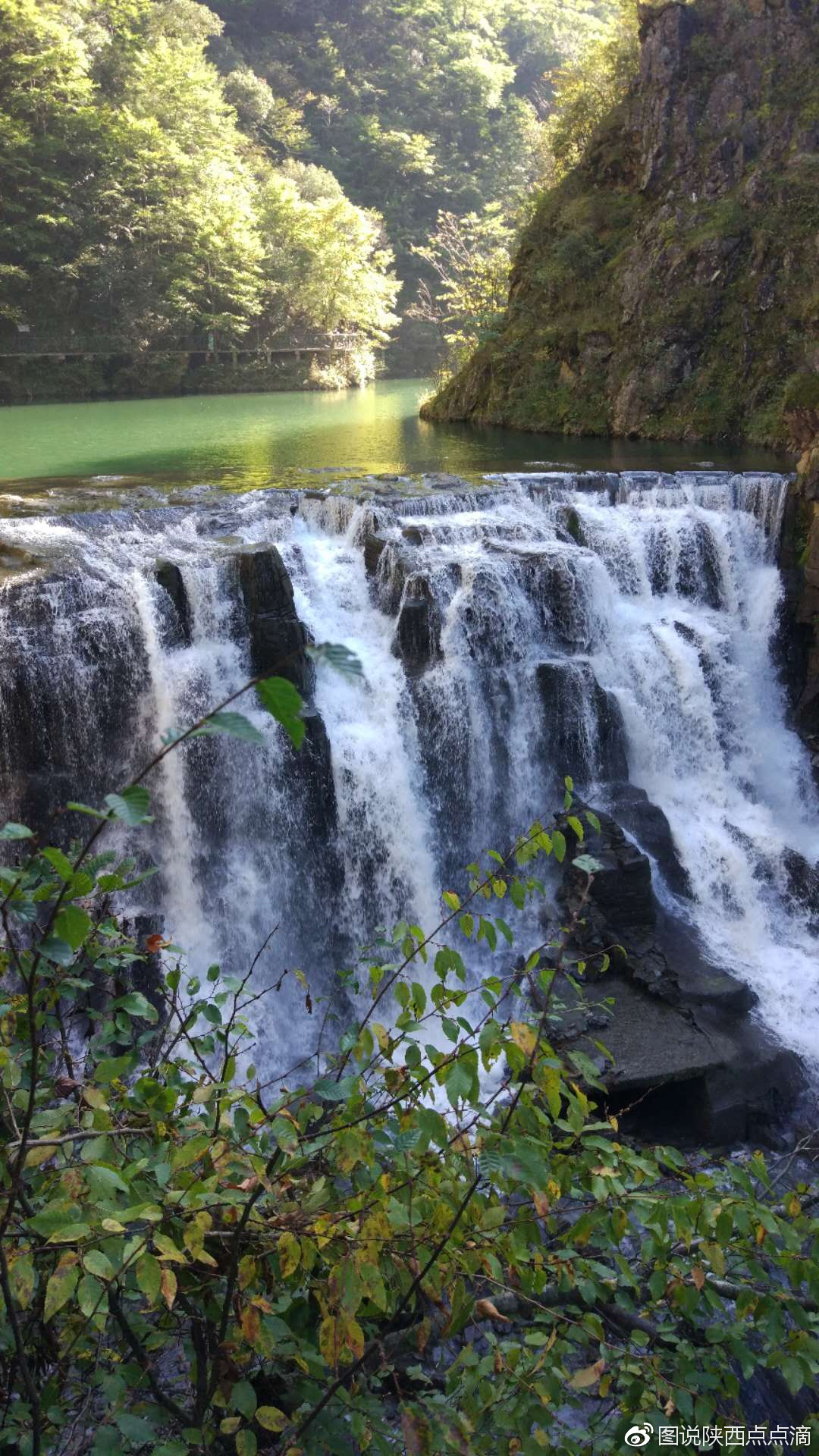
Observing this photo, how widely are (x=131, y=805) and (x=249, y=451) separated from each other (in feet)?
60.7

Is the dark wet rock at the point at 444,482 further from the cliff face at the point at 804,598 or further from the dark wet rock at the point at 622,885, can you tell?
the dark wet rock at the point at 622,885

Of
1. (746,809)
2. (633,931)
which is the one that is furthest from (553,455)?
(633,931)

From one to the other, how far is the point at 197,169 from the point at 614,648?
1190 inches

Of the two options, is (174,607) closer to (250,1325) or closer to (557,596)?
(557,596)

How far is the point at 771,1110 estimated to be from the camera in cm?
801

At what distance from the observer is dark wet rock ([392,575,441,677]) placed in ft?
35.1

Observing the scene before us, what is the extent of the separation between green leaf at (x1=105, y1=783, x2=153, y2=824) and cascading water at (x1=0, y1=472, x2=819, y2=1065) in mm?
7198

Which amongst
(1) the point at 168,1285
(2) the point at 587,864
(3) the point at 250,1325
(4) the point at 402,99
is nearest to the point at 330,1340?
(3) the point at 250,1325

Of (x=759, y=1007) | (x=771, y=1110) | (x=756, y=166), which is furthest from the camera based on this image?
(x=756, y=166)

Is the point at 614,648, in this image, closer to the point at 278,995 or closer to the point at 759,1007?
the point at 759,1007

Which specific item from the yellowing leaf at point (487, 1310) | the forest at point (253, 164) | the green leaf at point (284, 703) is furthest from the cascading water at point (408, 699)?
the forest at point (253, 164)

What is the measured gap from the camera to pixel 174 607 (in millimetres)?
10117

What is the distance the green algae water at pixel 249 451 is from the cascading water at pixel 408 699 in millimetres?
2494

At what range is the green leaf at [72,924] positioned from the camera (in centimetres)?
166
